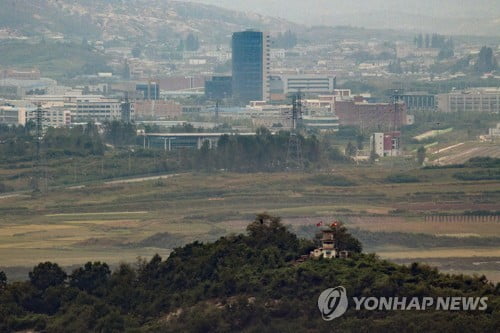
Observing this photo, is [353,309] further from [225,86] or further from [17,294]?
[225,86]

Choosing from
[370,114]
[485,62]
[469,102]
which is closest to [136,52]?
[485,62]

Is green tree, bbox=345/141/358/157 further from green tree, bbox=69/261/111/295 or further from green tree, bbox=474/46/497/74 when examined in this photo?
green tree, bbox=474/46/497/74

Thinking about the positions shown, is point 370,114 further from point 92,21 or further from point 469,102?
point 92,21

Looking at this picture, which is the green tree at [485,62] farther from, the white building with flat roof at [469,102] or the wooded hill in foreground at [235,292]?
the wooded hill in foreground at [235,292]

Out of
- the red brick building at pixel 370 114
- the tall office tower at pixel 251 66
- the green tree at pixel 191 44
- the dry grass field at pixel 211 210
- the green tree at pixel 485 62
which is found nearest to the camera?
the dry grass field at pixel 211 210

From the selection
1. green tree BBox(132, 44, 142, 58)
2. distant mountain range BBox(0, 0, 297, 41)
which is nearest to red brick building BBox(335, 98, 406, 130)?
green tree BBox(132, 44, 142, 58)

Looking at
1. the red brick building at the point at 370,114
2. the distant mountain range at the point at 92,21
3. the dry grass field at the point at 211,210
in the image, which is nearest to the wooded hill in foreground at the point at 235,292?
the dry grass field at the point at 211,210
